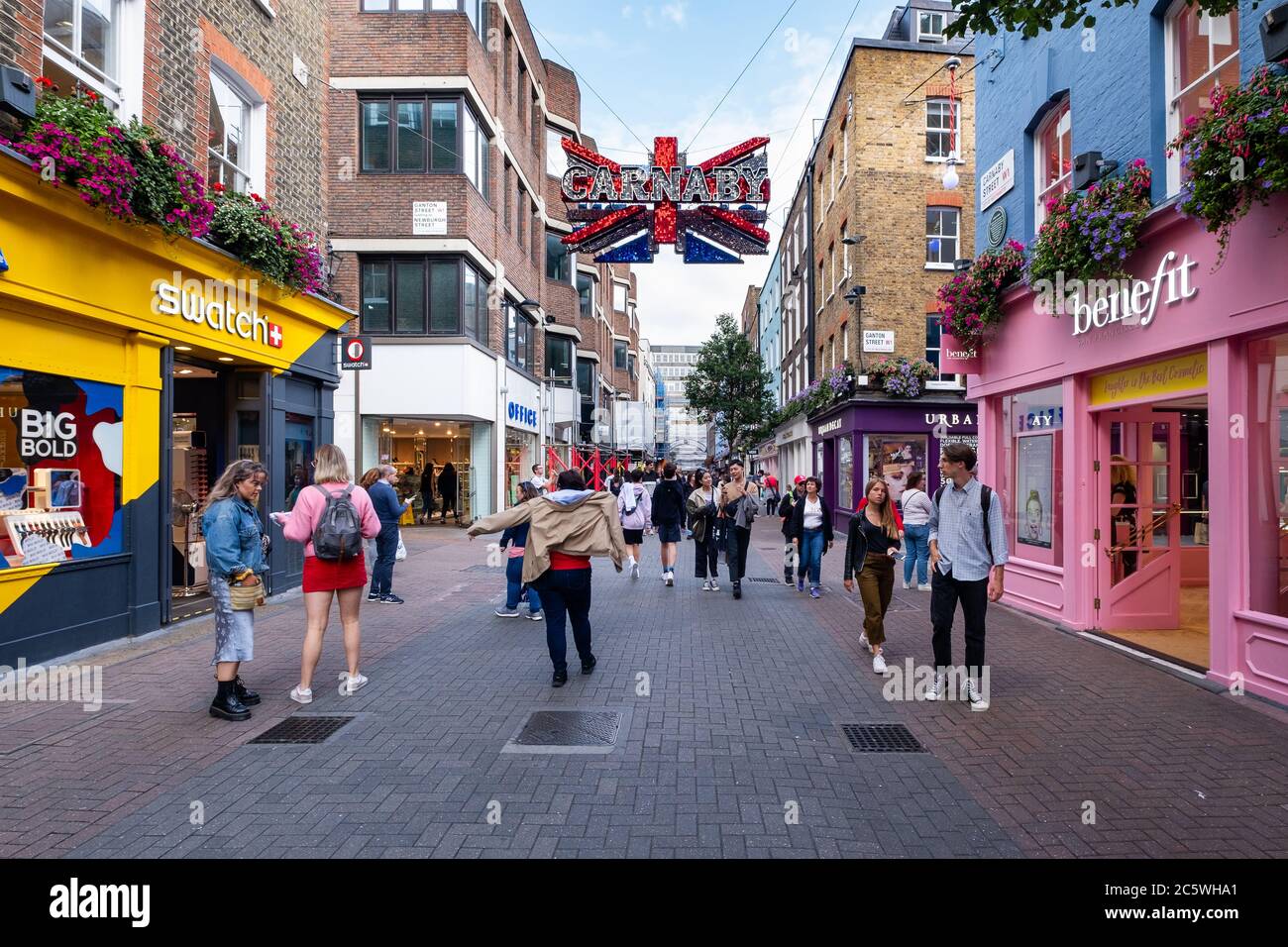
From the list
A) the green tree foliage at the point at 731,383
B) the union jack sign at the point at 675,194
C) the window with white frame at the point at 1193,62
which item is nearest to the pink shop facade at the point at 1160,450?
the window with white frame at the point at 1193,62

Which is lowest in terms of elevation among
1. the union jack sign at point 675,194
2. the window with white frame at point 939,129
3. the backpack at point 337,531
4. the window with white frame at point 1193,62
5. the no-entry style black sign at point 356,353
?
the backpack at point 337,531

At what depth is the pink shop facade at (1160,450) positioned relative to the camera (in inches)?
238

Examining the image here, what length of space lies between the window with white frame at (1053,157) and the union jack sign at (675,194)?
12.7ft

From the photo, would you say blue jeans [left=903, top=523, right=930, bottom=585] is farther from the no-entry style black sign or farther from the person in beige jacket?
the no-entry style black sign

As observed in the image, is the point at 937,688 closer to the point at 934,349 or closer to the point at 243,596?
the point at 243,596

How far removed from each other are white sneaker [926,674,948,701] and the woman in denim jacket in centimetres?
498

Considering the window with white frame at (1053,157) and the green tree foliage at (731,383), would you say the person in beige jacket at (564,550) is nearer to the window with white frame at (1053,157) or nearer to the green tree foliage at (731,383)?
the window with white frame at (1053,157)

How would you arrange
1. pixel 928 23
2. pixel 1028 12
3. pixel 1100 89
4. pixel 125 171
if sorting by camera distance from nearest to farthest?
pixel 1028 12 → pixel 125 171 → pixel 1100 89 → pixel 928 23

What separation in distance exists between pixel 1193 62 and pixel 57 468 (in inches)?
433

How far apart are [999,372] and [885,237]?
11.5 meters

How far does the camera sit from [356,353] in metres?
12.2

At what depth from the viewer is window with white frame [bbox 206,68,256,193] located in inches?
373

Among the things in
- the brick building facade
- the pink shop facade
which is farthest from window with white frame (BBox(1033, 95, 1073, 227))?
the brick building facade

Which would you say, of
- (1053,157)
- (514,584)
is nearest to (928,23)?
(1053,157)
